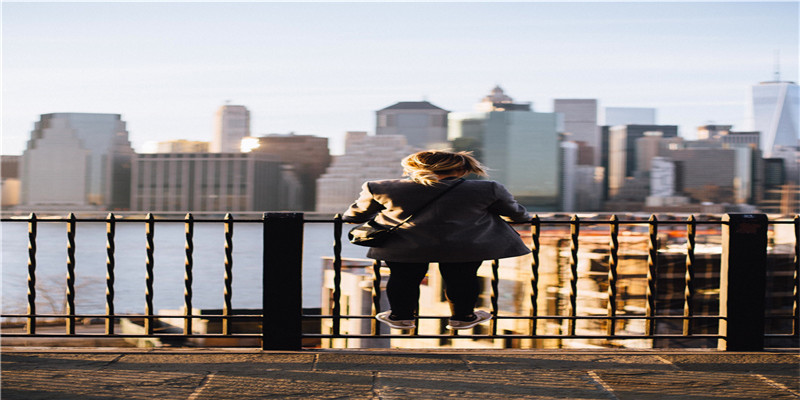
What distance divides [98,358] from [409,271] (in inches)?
84.6

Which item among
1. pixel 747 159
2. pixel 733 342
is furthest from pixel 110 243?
pixel 747 159

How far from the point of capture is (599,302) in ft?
168

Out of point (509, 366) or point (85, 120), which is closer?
point (509, 366)

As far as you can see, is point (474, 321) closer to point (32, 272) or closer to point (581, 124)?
point (32, 272)

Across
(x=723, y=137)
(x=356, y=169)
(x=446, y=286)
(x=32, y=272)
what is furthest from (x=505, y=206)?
(x=723, y=137)

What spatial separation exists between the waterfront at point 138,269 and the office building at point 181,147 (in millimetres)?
10000

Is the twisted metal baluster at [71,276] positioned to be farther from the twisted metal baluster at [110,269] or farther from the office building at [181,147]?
the office building at [181,147]

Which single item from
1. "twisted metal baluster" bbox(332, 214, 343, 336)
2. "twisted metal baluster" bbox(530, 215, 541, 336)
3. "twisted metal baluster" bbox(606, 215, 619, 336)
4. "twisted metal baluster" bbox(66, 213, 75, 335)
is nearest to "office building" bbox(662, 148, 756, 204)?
"twisted metal baluster" bbox(606, 215, 619, 336)

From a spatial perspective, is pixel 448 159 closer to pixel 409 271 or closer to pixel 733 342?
pixel 409 271

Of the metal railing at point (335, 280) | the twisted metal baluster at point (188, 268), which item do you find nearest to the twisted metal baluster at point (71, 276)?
the metal railing at point (335, 280)

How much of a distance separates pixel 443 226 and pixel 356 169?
295 ft

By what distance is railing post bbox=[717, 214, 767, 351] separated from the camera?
5.01 meters

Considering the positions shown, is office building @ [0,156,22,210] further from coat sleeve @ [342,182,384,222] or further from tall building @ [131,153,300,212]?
coat sleeve @ [342,182,384,222]

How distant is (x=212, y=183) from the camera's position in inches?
3447
